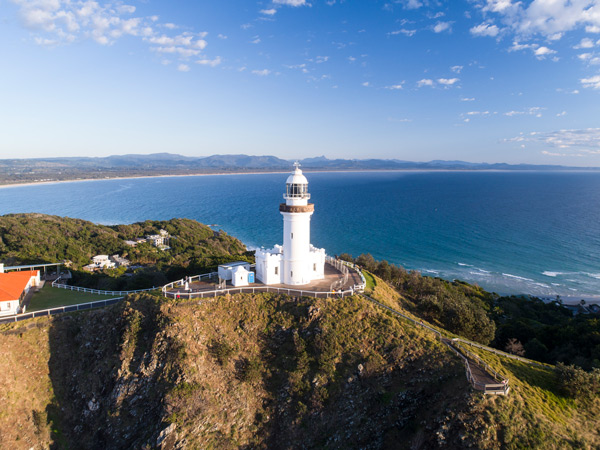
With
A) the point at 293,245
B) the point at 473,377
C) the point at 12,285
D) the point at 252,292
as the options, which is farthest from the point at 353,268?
the point at 12,285

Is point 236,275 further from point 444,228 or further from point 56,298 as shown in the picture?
point 444,228

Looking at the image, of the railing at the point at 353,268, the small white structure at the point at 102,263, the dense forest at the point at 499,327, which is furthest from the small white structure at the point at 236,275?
the small white structure at the point at 102,263

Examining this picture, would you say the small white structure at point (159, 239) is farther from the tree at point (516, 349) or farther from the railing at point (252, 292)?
the tree at point (516, 349)

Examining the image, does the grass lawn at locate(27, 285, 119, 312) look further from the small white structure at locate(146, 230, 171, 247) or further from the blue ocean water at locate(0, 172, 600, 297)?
the blue ocean water at locate(0, 172, 600, 297)

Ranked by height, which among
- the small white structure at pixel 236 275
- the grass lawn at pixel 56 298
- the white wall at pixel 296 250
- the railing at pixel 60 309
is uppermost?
the white wall at pixel 296 250

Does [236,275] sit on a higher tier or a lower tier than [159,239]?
higher
